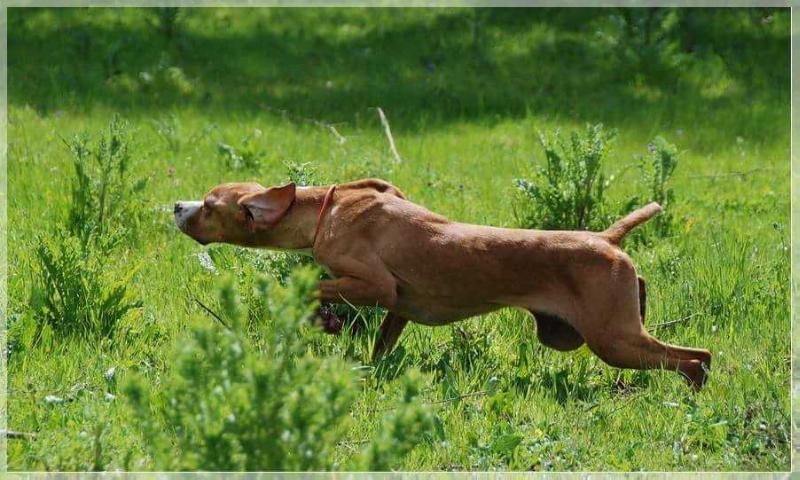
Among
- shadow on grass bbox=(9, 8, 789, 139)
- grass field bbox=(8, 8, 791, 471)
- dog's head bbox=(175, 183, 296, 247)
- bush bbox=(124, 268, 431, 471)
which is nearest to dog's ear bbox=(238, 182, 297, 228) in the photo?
dog's head bbox=(175, 183, 296, 247)

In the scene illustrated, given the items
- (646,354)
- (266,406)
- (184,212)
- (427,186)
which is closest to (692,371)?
(646,354)

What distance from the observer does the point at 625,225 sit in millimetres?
5328

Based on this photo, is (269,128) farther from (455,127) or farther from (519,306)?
(519,306)

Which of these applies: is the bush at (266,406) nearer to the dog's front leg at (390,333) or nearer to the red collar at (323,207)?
the red collar at (323,207)

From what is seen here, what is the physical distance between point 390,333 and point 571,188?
2.21 m

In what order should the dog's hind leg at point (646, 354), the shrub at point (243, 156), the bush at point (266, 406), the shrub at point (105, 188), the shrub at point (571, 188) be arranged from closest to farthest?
the bush at point (266, 406)
the dog's hind leg at point (646, 354)
the shrub at point (105, 188)
the shrub at point (571, 188)
the shrub at point (243, 156)

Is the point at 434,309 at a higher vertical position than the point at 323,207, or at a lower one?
lower

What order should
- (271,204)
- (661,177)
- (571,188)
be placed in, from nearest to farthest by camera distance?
(271,204), (571,188), (661,177)

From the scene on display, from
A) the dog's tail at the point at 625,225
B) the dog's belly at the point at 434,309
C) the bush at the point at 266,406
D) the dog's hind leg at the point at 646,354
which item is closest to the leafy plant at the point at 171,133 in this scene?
the dog's belly at the point at 434,309

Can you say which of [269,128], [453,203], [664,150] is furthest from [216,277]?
[269,128]

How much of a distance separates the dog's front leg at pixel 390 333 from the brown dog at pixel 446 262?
0.05 feet

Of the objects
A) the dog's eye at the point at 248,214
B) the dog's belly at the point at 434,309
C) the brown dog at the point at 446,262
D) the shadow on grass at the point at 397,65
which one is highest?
the dog's eye at the point at 248,214

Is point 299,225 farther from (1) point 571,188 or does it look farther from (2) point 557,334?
(1) point 571,188

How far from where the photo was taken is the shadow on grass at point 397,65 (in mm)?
10969
